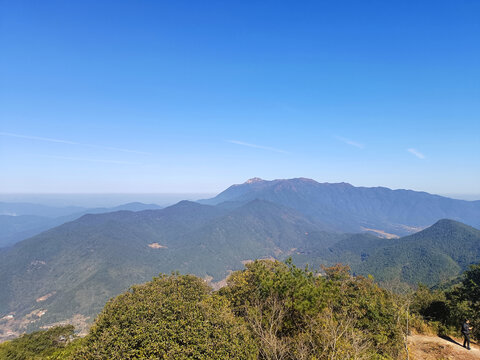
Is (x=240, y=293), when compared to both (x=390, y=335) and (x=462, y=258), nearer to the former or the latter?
(x=390, y=335)

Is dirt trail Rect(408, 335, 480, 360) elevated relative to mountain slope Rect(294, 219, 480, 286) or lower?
elevated

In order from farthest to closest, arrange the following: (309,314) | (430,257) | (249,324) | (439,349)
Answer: (430,257) → (439,349) → (309,314) → (249,324)

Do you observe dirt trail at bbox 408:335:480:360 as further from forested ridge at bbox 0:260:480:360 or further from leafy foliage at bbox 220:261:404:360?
leafy foliage at bbox 220:261:404:360

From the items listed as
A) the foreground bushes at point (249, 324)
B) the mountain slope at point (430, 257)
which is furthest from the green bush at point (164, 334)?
the mountain slope at point (430, 257)

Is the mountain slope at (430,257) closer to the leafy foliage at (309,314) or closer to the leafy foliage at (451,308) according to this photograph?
the leafy foliage at (451,308)

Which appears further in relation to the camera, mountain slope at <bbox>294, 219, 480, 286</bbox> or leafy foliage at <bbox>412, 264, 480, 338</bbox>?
mountain slope at <bbox>294, 219, 480, 286</bbox>

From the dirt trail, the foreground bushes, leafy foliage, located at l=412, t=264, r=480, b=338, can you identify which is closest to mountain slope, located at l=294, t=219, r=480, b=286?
leafy foliage, located at l=412, t=264, r=480, b=338

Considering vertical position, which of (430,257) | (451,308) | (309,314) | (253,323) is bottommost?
(430,257)

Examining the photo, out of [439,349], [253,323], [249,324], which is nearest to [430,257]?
[439,349]

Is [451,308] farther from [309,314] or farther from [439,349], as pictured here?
[309,314]
